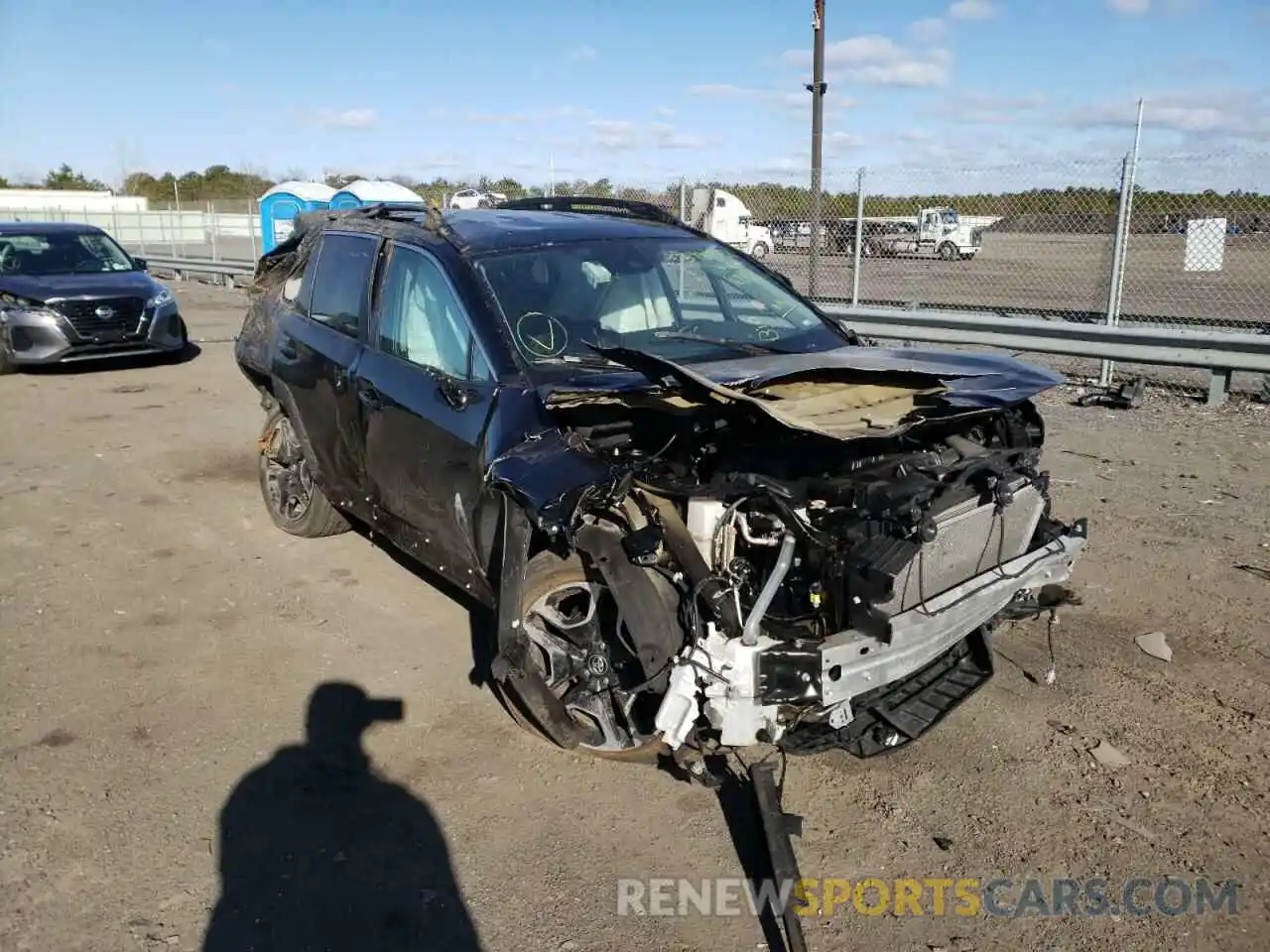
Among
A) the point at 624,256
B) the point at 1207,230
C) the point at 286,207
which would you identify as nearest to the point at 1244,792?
the point at 624,256

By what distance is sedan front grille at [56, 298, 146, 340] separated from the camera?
1188 cm

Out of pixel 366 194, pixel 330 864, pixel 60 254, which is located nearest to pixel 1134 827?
pixel 330 864

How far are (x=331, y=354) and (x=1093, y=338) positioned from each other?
759 cm

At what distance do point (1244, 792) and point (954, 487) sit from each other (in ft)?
4.77

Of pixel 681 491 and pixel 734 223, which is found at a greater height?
pixel 734 223

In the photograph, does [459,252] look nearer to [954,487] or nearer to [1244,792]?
[954,487]

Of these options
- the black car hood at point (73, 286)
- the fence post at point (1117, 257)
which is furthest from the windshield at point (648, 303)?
the black car hood at point (73, 286)

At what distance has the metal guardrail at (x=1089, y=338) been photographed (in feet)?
29.5

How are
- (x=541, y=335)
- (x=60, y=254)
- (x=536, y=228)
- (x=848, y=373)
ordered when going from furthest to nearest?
(x=60, y=254), (x=536, y=228), (x=541, y=335), (x=848, y=373)

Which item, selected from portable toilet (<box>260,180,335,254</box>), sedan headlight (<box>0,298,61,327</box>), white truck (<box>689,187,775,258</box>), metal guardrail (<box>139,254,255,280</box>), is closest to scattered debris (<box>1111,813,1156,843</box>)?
white truck (<box>689,187,775,258</box>)

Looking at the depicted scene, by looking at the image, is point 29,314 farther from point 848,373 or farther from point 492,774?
point 848,373

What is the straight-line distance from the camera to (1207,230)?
10.9m

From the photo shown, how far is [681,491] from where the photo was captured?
327 cm

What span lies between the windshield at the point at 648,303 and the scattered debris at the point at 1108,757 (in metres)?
2.04
